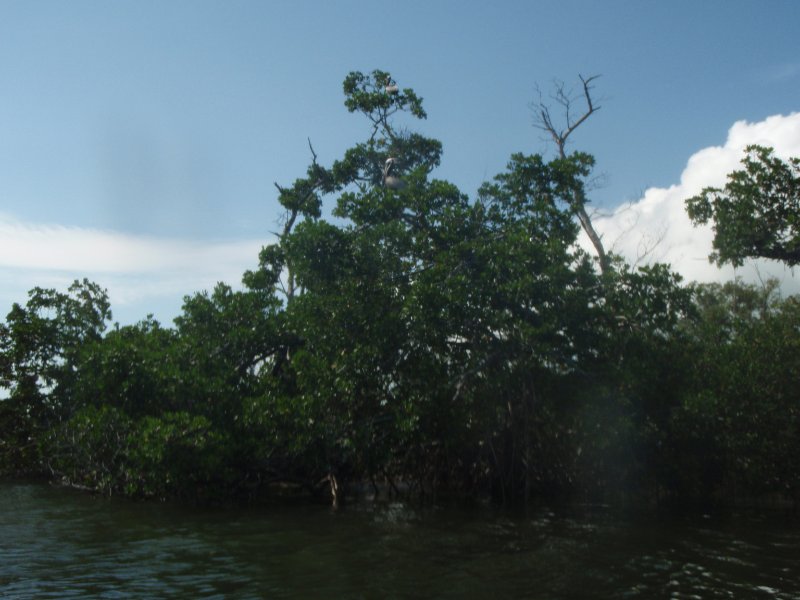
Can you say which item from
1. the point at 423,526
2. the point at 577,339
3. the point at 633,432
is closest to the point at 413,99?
the point at 577,339

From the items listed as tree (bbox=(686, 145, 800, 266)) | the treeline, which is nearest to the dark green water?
the treeline

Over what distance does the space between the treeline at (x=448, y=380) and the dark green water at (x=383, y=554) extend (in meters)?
1.26

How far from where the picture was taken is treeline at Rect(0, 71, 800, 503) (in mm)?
13516

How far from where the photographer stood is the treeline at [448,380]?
44.3ft

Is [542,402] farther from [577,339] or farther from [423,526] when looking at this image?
[423,526]

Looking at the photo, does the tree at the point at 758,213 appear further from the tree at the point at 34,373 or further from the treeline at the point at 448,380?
the tree at the point at 34,373

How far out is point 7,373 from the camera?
1806cm

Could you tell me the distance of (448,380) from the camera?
1457 cm

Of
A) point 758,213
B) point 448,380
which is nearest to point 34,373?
point 448,380

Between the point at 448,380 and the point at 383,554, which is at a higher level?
the point at 448,380

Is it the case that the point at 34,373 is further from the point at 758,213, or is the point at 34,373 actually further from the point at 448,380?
the point at 758,213

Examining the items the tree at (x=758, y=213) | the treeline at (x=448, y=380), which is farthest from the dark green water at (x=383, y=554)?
the tree at (x=758, y=213)

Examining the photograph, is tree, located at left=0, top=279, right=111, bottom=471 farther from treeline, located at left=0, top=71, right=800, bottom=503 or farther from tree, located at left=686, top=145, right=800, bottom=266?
tree, located at left=686, top=145, right=800, bottom=266

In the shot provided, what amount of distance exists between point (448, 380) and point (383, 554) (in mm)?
5419
